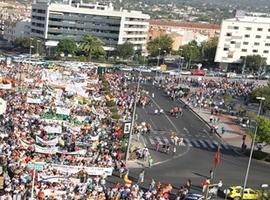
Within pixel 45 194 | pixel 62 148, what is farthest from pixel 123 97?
pixel 45 194

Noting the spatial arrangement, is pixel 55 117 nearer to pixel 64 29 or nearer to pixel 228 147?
pixel 228 147

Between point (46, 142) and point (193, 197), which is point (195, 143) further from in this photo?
point (193, 197)

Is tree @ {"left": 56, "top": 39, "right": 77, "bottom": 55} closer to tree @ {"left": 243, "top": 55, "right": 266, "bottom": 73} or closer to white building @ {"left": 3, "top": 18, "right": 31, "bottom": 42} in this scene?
white building @ {"left": 3, "top": 18, "right": 31, "bottom": 42}

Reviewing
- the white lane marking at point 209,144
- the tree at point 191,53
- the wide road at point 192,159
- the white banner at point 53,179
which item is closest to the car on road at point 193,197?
the wide road at point 192,159

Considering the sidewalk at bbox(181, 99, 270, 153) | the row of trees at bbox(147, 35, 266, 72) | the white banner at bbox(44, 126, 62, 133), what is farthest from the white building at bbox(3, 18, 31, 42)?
the white banner at bbox(44, 126, 62, 133)

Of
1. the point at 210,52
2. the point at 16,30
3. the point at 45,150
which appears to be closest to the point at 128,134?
the point at 45,150
